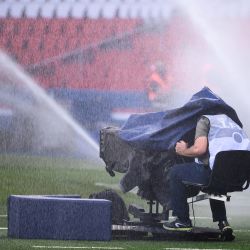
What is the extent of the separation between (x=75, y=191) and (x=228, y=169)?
24.0 feet

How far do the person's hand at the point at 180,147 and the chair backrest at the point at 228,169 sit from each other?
266 mm

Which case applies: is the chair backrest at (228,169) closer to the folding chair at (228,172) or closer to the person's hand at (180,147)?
the folding chair at (228,172)

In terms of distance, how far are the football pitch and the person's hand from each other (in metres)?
0.67

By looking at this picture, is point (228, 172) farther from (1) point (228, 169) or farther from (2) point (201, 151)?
(2) point (201, 151)

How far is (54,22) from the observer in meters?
27.4

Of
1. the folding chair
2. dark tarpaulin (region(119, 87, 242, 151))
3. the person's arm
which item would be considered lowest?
the folding chair

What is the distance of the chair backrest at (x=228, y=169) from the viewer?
9.41 metres

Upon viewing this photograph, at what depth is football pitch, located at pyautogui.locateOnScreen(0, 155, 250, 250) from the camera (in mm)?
9117

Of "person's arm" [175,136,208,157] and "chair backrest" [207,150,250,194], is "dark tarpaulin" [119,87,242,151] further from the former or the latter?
"chair backrest" [207,150,250,194]

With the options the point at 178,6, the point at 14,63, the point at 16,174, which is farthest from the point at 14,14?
the point at 16,174

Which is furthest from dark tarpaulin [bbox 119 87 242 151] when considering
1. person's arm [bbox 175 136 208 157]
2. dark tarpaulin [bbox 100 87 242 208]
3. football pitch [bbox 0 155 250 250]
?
football pitch [bbox 0 155 250 250]

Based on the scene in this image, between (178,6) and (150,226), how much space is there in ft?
52.5

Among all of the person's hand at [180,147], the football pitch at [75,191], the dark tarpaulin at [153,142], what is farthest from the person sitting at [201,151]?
the football pitch at [75,191]

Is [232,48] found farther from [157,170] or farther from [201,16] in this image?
[157,170]
